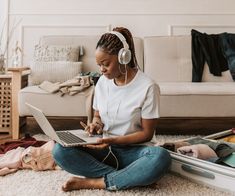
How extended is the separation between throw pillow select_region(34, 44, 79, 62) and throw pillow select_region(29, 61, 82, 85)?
6 centimetres

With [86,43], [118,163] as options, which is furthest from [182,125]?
[86,43]

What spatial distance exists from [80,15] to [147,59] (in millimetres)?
871

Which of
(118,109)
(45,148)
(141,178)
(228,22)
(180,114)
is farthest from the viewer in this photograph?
(228,22)

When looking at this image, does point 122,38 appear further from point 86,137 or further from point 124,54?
point 86,137

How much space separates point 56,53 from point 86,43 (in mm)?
315

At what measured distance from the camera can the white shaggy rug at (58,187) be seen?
1.41m

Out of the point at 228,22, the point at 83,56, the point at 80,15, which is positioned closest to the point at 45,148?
the point at 83,56

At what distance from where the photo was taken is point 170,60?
2.90 metres

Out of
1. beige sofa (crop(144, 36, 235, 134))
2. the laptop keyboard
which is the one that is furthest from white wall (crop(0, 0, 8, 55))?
the laptop keyboard

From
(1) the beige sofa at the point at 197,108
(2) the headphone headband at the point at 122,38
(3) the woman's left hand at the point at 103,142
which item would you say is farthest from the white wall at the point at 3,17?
(3) the woman's left hand at the point at 103,142

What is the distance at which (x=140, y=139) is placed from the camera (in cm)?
139

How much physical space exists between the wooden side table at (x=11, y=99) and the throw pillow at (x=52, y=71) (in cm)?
8

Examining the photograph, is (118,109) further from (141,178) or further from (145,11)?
(145,11)

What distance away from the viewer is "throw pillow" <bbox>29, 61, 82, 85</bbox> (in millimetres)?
2674
